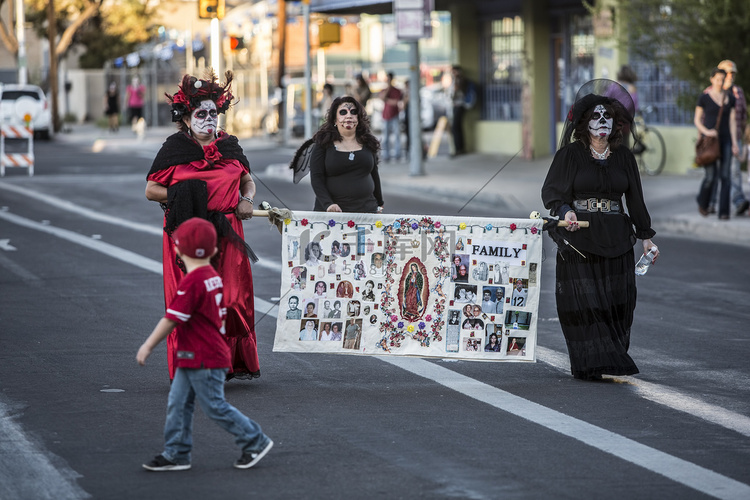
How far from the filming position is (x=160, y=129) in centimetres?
4291

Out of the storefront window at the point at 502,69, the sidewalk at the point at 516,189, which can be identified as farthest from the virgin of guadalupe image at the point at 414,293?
the storefront window at the point at 502,69

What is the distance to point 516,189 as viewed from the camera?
1977 cm

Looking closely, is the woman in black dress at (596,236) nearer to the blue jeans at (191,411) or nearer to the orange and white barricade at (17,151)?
the blue jeans at (191,411)

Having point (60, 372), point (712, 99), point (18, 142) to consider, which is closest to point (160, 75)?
point (18, 142)

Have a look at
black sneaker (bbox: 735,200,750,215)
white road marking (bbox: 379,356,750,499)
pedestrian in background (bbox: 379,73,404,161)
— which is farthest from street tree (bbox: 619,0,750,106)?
white road marking (bbox: 379,356,750,499)

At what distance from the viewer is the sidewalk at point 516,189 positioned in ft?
50.7

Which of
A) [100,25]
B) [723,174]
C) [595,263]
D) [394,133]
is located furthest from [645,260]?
[100,25]

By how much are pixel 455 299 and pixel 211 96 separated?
1930mm

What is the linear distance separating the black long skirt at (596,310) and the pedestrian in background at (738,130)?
802 cm

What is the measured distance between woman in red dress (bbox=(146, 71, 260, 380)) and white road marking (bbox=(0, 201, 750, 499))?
4.52 feet

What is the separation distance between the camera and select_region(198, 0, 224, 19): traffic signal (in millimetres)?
22266

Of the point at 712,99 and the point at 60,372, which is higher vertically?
the point at 712,99

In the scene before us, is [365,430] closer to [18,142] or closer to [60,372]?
A: [60,372]

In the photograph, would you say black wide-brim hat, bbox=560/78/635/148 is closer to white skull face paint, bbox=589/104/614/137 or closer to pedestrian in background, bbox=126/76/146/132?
white skull face paint, bbox=589/104/614/137
